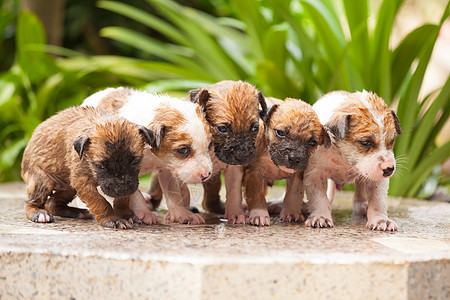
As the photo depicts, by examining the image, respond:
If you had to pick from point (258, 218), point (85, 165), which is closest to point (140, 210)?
point (85, 165)

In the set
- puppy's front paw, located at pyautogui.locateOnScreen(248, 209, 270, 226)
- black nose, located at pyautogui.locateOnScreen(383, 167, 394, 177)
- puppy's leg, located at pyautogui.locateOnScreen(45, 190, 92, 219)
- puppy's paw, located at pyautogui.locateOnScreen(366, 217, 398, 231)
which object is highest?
black nose, located at pyautogui.locateOnScreen(383, 167, 394, 177)

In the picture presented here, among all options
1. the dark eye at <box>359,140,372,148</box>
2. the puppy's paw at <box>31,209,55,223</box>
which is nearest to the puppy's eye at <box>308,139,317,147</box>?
the dark eye at <box>359,140,372,148</box>

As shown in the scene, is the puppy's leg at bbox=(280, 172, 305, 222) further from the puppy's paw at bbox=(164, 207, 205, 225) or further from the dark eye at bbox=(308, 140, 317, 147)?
the puppy's paw at bbox=(164, 207, 205, 225)

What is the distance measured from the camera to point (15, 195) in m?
4.37

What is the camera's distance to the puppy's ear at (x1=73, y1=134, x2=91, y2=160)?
252 cm

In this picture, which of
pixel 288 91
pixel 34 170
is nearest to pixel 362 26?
pixel 288 91

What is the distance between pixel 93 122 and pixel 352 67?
3012mm

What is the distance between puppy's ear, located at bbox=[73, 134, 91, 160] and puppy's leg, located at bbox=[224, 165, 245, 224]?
82cm

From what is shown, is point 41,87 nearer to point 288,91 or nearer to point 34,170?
point 288,91

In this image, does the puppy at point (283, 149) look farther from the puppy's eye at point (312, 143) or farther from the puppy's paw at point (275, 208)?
the puppy's paw at point (275, 208)

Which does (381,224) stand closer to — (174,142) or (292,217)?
(292,217)

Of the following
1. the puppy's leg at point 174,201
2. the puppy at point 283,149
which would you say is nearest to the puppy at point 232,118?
the puppy at point 283,149

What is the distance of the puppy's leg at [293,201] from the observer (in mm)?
3055

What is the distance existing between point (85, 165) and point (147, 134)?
14.9 inches
